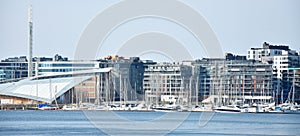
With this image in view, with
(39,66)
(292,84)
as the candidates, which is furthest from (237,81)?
(39,66)

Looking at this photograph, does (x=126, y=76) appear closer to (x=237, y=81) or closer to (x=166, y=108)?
(x=237, y=81)

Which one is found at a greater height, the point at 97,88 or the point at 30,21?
the point at 30,21

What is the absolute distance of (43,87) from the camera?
3406 inches

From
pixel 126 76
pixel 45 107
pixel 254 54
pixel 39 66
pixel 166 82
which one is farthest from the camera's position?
pixel 254 54

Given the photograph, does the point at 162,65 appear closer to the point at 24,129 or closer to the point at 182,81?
the point at 182,81

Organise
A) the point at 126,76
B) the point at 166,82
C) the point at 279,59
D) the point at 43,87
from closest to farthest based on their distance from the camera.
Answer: the point at 43,87 < the point at 126,76 < the point at 166,82 < the point at 279,59

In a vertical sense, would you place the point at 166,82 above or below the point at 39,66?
below

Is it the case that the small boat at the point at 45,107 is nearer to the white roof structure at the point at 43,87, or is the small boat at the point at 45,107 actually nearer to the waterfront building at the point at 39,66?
the white roof structure at the point at 43,87

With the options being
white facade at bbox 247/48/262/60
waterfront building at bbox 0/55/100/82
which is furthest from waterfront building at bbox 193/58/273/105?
waterfront building at bbox 0/55/100/82

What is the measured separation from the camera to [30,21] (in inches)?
3824

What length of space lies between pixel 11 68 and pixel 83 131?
219 feet

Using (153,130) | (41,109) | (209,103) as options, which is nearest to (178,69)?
(209,103)

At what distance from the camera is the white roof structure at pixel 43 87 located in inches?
3305

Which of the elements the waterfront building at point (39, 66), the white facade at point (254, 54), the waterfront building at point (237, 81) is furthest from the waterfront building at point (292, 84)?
the waterfront building at point (39, 66)
